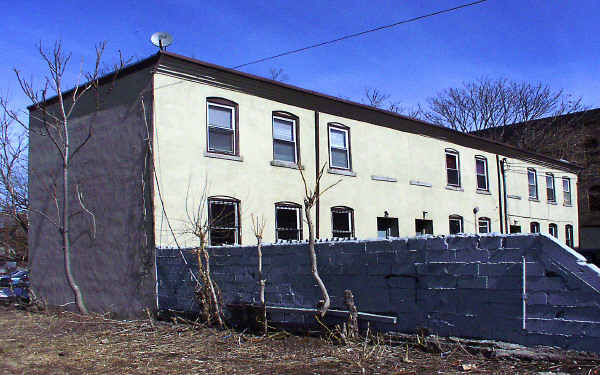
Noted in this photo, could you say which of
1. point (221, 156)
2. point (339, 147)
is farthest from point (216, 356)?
point (339, 147)

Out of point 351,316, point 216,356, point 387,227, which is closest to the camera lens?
point 216,356

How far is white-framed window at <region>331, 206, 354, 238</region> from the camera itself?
50.8 feet

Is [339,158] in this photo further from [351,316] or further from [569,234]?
[569,234]

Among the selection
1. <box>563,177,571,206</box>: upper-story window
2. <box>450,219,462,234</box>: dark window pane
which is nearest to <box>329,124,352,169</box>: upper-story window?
<box>450,219,462,234</box>: dark window pane

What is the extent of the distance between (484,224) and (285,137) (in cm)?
1020

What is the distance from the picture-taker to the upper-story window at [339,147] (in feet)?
51.7

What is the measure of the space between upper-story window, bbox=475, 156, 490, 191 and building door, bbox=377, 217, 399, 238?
224 inches

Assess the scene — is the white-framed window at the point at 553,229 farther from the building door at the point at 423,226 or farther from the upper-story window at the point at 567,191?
the building door at the point at 423,226

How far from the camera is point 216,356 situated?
24.7 ft

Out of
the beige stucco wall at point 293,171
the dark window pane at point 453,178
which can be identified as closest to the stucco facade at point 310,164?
the beige stucco wall at point 293,171

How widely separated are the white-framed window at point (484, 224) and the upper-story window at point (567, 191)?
872cm

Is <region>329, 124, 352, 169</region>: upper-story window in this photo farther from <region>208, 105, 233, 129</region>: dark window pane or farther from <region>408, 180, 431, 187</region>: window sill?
<region>208, 105, 233, 129</region>: dark window pane

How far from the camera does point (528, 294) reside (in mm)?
6414

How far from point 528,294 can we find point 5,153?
51.1 ft
